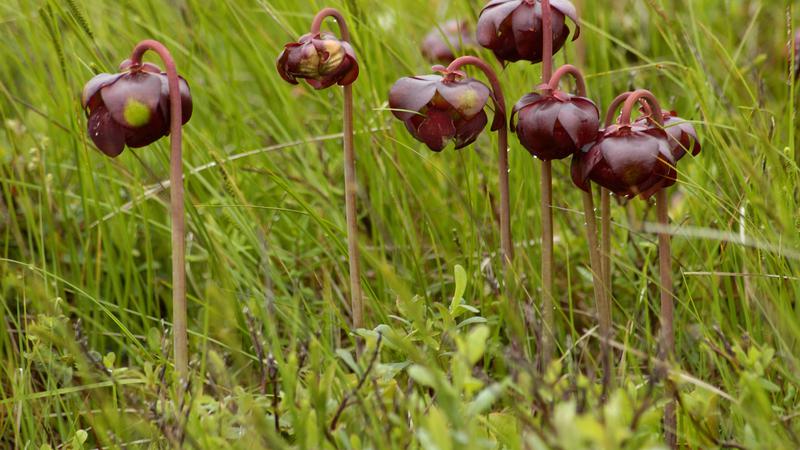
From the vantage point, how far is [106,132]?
1.54 m

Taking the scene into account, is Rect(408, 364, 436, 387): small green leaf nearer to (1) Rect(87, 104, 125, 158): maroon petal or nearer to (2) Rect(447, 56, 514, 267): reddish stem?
(2) Rect(447, 56, 514, 267): reddish stem

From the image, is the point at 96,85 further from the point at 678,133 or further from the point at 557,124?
the point at 678,133

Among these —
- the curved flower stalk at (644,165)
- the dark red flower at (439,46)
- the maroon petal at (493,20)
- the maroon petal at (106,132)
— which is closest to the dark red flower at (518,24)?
the maroon petal at (493,20)

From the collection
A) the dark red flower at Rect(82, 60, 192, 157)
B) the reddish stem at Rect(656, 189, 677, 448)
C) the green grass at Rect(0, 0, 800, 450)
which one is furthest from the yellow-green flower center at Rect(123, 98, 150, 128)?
the reddish stem at Rect(656, 189, 677, 448)

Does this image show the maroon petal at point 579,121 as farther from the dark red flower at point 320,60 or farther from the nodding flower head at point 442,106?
the dark red flower at point 320,60

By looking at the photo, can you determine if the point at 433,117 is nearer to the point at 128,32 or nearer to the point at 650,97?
the point at 650,97

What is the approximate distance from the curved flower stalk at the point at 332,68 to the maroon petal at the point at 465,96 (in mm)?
170

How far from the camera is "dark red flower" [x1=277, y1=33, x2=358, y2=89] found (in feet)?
5.31

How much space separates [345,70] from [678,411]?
767mm

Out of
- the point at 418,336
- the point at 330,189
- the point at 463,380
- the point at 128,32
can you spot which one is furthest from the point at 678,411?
the point at 128,32

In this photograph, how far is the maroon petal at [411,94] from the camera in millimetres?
1593

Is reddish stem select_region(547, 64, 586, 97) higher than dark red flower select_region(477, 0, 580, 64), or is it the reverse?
dark red flower select_region(477, 0, 580, 64)

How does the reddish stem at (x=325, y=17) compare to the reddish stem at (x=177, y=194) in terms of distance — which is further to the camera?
the reddish stem at (x=325, y=17)

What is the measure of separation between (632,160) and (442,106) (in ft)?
1.07
